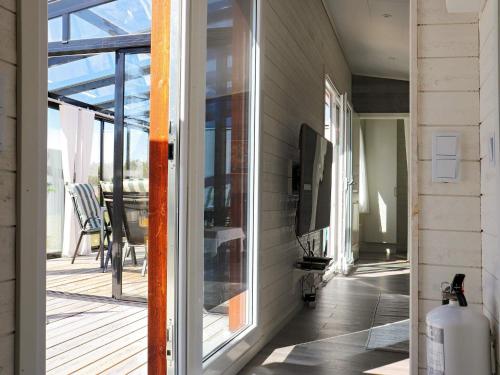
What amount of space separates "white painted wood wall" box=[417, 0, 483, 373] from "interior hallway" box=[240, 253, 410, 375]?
117 centimetres

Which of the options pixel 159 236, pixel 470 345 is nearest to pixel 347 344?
pixel 159 236

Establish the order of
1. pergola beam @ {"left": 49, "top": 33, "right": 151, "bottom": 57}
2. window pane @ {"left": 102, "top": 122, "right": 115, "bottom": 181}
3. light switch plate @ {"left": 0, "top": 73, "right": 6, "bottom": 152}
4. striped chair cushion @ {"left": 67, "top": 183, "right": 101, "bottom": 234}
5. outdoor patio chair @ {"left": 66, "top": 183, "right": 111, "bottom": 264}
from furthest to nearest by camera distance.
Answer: window pane @ {"left": 102, "top": 122, "right": 115, "bottom": 181} → striped chair cushion @ {"left": 67, "top": 183, "right": 101, "bottom": 234} → outdoor patio chair @ {"left": 66, "top": 183, "right": 111, "bottom": 264} → pergola beam @ {"left": 49, "top": 33, "right": 151, "bottom": 57} → light switch plate @ {"left": 0, "top": 73, "right": 6, "bottom": 152}

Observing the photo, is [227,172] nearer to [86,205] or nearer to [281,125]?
[281,125]

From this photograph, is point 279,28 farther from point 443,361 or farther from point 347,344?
point 443,361

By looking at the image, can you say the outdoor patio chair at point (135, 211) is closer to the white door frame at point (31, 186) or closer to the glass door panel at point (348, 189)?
the white door frame at point (31, 186)

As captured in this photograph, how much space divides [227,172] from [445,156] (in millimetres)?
1280

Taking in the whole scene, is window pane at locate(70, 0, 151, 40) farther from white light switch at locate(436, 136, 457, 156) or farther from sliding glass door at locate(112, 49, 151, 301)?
white light switch at locate(436, 136, 457, 156)

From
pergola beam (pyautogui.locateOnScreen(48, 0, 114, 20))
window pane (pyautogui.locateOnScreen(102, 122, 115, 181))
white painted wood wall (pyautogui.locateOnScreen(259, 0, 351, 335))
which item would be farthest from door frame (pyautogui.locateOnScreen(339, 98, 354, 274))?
pergola beam (pyautogui.locateOnScreen(48, 0, 114, 20))

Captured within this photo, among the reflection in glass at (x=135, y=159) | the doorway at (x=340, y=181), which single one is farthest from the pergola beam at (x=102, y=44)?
the doorway at (x=340, y=181)

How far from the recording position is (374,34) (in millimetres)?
6574

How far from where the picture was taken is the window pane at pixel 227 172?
2494mm

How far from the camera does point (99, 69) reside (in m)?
6.07

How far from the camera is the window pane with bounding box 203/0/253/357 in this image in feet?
8.18

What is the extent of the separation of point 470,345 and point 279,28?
2.71 metres
